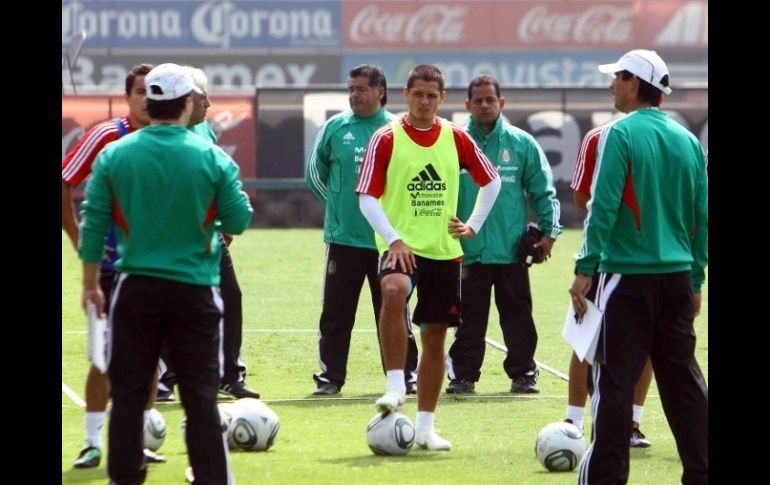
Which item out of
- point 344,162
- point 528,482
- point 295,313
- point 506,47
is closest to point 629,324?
point 528,482

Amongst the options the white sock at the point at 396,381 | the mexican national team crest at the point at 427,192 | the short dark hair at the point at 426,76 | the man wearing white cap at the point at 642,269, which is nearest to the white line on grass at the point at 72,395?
the white sock at the point at 396,381

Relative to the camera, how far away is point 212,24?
207ft

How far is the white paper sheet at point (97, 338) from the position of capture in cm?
793

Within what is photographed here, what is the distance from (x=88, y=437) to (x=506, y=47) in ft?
180

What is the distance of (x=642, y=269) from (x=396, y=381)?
2.18 metres

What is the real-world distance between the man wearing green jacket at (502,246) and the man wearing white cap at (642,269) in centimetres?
430

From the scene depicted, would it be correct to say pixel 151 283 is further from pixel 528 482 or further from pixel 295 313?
pixel 295 313

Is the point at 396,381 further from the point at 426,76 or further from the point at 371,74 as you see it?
the point at 371,74

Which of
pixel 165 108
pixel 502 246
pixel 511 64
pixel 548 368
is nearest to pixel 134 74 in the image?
pixel 165 108

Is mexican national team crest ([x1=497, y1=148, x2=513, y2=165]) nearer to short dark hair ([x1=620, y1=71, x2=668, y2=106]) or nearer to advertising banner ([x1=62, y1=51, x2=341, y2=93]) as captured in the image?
short dark hair ([x1=620, y1=71, x2=668, y2=106])

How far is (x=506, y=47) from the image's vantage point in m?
63.0

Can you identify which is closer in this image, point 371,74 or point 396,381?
point 396,381

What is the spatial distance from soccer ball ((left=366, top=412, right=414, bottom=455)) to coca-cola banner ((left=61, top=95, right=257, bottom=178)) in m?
21.3

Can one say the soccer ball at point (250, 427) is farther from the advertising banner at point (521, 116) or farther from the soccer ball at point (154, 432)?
the advertising banner at point (521, 116)
